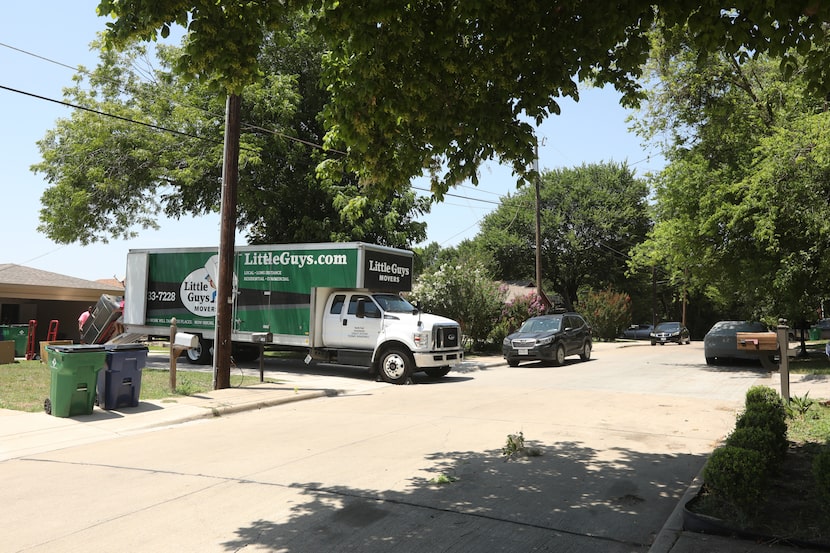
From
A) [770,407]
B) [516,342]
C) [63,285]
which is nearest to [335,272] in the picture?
[516,342]

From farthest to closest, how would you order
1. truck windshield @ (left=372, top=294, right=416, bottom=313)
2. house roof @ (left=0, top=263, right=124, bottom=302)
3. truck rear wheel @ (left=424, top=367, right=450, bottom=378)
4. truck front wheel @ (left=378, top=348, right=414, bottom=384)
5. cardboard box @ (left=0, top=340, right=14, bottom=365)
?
1. house roof @ (left=0, top=263, right=124, bottom=302)
2. cardboard box @ (left=0, top=340, right=14, bottom=365)
3. truck rear wheel @ (left=424, top=367, right=450, bottom=378)
4. truck windshield @ (left=372, top=294, right=416, bottom=313)
5. truck front wheel @ (left=378, top=348, right=414, bottom=384)

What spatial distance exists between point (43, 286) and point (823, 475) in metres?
25.8

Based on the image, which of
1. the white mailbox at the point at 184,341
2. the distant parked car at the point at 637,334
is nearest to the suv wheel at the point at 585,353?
the white mailbox at the point at 184,341

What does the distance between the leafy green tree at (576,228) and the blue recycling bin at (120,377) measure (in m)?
37.4

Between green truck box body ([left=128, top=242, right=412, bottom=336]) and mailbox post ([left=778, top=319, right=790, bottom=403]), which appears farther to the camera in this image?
green truck box body ([left=128, top=242, right=412, bottom=336])

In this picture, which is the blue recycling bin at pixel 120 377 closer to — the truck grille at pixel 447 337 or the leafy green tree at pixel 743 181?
the truck grille at pixel 447 337

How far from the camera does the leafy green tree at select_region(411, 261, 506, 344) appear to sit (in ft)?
77.4

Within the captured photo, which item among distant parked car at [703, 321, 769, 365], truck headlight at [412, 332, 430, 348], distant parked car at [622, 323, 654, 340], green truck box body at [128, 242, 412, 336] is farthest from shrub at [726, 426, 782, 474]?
distant parked car at [622, 323, 654, 340]

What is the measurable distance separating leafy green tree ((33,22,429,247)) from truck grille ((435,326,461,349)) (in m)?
5.38

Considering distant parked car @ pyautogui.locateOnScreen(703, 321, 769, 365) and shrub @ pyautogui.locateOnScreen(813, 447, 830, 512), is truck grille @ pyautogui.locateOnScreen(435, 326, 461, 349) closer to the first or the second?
distant parked car @ pyautogui.locateOnScreen(703, 321, 769, 365)

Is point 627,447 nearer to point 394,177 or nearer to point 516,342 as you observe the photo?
point 394,177

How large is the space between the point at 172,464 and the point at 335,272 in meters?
9.15

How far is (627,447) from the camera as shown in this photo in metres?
7.69

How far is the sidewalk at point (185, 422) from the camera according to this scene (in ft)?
13.9
